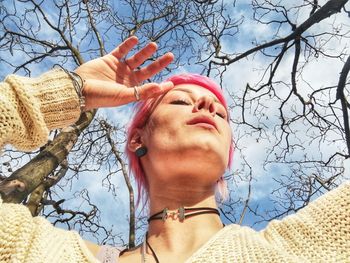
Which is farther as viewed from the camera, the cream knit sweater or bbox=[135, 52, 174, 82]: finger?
bbox=[135, 52, 174, 82]: finger

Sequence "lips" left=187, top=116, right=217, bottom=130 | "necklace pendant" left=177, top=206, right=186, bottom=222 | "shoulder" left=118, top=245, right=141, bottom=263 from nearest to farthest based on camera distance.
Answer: "shoulder" left=118, top=245, right=141, bottom=263 → "necklace pendant" left=177, top=206, right=186, bottom=222 → "lips" left=187, top=116, right=217, bottom=130

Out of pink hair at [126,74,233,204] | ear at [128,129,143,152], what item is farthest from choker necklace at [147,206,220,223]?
ear at [128,129,143,152]

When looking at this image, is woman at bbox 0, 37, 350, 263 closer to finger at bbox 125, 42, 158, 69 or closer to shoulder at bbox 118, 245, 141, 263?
shoulder at bbox 118, 245, 141, 263

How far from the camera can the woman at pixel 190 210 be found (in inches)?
60.0

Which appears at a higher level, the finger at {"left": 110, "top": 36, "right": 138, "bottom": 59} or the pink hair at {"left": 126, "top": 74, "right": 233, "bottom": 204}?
the finger at {"left": 110, "top": 36, "right": 138, "bottom": 59}

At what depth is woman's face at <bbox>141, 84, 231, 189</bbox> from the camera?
6.52 ft

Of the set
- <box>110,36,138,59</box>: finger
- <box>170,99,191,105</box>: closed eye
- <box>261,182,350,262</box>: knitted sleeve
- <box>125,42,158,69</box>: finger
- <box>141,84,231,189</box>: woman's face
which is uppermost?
<box>110,36,138,59</box>: finger

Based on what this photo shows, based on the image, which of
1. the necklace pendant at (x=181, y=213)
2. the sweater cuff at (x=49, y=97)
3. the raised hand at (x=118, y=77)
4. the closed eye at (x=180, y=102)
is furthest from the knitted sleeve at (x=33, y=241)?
the closed eye at (x=180, y=102)

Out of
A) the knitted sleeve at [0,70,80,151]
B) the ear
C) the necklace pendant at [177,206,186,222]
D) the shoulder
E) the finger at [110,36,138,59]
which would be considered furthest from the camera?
the ear

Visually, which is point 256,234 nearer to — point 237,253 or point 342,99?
point 237,253

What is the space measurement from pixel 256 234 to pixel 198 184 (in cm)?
40

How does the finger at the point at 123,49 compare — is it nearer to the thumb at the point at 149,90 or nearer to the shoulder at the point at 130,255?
the thumb at the point at 149,90

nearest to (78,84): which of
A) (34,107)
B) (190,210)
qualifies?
(34,107)

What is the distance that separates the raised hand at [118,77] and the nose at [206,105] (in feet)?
0.65
